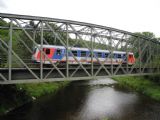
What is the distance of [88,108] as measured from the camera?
31.4m

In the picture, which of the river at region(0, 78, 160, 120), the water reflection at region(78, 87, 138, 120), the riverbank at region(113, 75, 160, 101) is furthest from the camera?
the riverbank at region(113, 75, 160, 101)

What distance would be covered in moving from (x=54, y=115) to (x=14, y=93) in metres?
6.94

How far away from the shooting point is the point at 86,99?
120ft

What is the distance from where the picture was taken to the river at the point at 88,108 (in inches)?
1073

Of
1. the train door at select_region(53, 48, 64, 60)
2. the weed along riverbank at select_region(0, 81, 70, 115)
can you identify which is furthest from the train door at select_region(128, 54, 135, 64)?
the weed along riverbank at select_region(0, 81, 70, 115)

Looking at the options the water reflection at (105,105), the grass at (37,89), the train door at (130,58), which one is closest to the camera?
the water reflection at (105,105)

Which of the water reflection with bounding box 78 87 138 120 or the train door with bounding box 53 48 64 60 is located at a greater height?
the train door with bounding box 53 48 64 60

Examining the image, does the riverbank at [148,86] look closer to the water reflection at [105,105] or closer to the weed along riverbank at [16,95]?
the water reflection at [105,105]

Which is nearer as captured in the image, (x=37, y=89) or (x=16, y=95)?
(x=16, y=95)

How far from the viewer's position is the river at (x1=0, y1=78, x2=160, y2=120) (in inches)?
1073

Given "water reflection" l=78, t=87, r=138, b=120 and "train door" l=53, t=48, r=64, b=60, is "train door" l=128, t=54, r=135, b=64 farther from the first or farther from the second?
"train door" l=53, t=48, r=64, b=60

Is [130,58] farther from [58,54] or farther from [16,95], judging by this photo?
[16,95]

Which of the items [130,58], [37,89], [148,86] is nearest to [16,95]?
[37,89]

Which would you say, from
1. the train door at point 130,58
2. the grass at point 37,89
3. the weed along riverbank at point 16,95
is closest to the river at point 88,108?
the weed along riverbank at point 16,95
